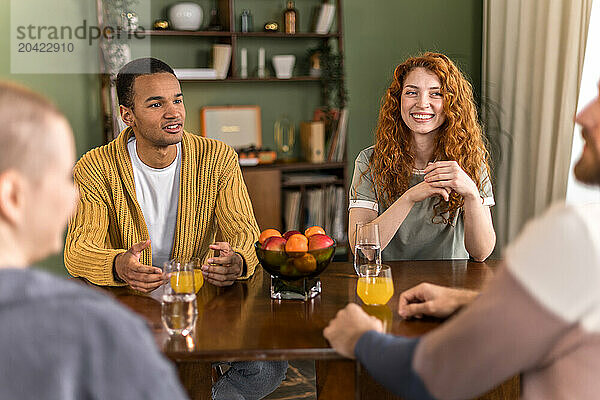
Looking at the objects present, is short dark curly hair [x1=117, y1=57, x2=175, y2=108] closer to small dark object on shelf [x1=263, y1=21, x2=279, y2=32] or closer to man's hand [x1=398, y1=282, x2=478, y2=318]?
man's hand [x1=398, y1=282, x2=478, y2=318]

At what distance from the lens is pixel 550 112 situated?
11.1 feet

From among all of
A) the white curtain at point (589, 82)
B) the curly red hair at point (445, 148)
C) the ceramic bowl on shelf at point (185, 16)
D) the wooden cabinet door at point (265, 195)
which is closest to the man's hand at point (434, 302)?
the curly red hair at point (445, 148)

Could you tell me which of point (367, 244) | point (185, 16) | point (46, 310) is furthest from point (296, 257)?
point (185, 16)

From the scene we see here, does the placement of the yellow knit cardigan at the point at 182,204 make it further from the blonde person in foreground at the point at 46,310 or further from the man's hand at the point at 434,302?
the blonde person in foreground at the point at 46,310

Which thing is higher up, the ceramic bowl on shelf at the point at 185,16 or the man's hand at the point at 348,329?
the ceramic bowl on shelf at the point at 185,16

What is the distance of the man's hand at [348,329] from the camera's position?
4.27 feet

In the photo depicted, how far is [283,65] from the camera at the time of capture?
414 centimetres

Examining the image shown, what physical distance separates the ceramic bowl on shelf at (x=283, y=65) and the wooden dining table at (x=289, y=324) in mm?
2336

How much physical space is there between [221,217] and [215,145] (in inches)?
11.0

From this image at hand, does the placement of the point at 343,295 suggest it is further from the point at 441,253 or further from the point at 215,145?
the point at 215,145

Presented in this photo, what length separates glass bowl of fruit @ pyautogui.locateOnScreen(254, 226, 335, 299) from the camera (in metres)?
1.61

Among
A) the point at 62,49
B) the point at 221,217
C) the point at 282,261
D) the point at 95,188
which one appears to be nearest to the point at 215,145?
the point at 221,217

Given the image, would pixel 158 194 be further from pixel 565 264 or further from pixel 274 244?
pixel 565 264

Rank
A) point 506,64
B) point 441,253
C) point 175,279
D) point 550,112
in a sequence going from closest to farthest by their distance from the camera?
point 175,279 < point 441,253 < point 550,112 < point 506,64
